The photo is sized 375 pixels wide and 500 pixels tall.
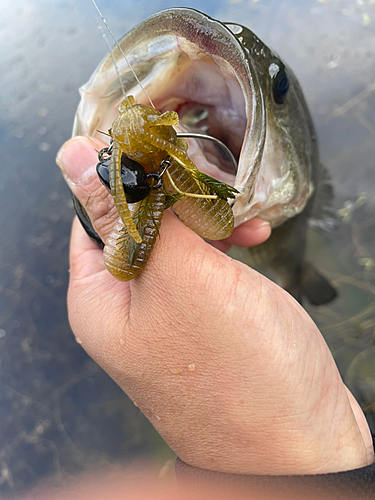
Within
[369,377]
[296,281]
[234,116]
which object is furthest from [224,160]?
[369,377]

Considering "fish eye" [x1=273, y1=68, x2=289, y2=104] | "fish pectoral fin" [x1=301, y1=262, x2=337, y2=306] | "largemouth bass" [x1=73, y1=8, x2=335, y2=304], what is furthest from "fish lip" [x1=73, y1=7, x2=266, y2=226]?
"fish pectoral fin" [x1=301, y1=262, x2=337, y2=306]

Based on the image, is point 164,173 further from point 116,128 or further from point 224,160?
point 224,160


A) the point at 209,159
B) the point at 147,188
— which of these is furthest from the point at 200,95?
the point at 147,188

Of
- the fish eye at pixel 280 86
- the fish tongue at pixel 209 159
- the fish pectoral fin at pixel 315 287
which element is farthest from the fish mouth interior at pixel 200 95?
the fish pectoral fin at pixel 315 287

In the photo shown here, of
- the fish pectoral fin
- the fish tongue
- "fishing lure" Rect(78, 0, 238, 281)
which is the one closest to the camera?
"fishing lure" Rect(78, 0, 238, 281)

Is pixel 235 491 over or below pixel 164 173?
below

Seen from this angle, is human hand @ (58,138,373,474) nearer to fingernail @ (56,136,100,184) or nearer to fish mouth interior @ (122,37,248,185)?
fingernail @ (56,136,100,184)
